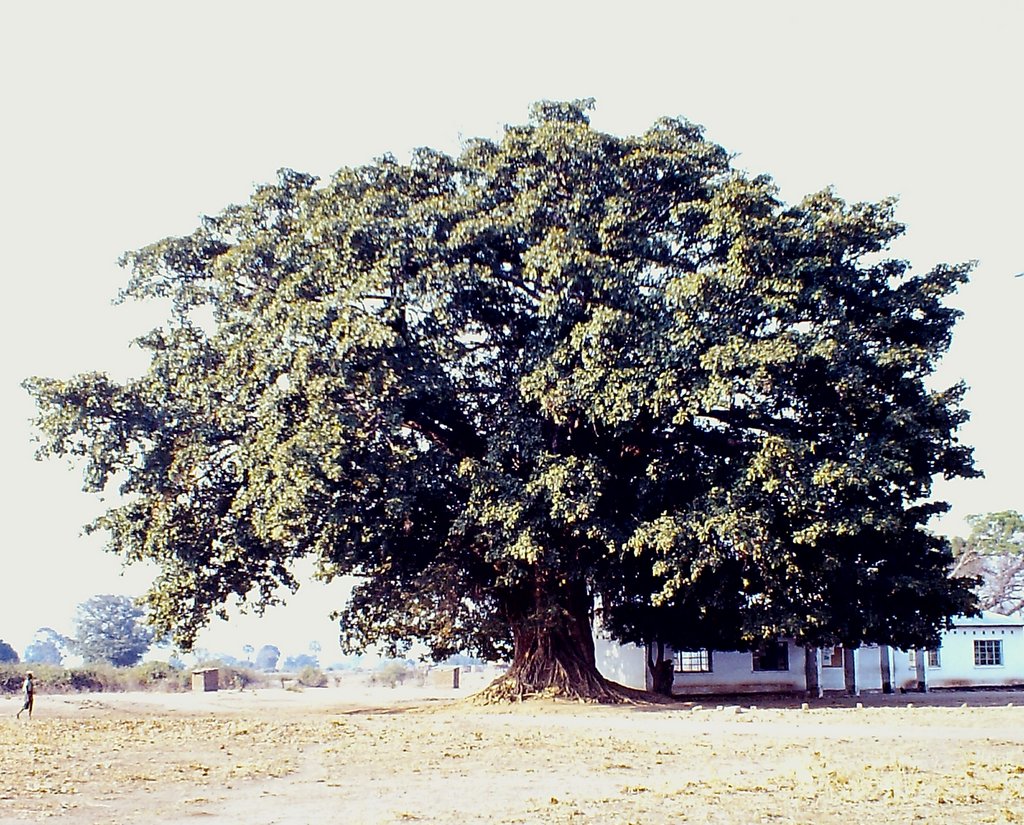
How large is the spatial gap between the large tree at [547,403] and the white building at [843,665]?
28.7 ft

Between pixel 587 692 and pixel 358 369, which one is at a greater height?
pixel 358 369

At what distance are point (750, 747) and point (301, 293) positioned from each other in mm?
16526

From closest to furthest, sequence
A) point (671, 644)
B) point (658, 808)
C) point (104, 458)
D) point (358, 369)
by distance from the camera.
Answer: point (658, 808), point (358, 369), point (104, 458), point (671, 644)

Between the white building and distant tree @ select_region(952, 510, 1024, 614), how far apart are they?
120 ft

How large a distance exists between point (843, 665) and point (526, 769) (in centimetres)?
3164

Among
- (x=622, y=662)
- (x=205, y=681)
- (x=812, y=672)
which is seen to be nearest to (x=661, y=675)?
(x=622, y=662)

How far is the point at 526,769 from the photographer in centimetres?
1741

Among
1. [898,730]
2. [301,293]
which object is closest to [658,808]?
[898,730]

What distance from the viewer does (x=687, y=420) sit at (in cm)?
3027

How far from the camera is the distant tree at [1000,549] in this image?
287 feet

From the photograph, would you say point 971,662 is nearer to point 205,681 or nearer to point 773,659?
point 773,659

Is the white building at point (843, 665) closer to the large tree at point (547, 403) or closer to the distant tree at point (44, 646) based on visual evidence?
the large tree at point (547, 403)

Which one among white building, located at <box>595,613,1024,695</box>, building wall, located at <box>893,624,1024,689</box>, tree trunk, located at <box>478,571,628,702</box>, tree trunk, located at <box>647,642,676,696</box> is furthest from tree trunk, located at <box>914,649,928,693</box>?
tree trunk, located at <box>478,571,628,702</box>

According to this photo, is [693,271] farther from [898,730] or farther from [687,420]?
[898,730]
